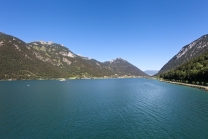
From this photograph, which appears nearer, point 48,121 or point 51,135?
point 51,135

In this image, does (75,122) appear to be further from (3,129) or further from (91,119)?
(3,129)

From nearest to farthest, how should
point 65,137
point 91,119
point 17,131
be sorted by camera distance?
1. point 65,137
2. point 17,131
3. point 91,119

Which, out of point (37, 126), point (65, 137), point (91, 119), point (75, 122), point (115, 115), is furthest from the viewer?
point (115, 115)

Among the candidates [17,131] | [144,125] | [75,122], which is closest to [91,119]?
[75,122]

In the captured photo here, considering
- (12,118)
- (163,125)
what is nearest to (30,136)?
(12,118)

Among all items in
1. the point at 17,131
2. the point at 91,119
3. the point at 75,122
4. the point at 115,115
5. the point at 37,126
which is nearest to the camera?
the point at 17,131

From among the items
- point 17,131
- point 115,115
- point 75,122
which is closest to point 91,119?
point 75,122

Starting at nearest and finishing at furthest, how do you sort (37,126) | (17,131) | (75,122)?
(17,131), (37,126), (75,122)

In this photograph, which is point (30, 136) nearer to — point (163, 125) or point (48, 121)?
point (48, 121)

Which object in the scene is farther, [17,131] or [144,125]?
[144,125]
